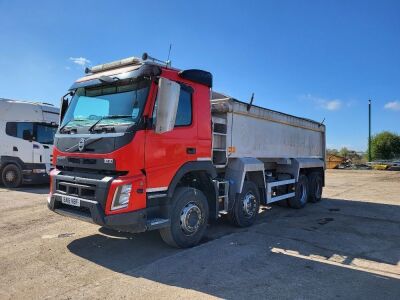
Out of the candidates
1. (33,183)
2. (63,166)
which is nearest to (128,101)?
(63,166)

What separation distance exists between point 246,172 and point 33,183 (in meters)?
9.27

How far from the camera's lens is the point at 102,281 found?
4.58 metres

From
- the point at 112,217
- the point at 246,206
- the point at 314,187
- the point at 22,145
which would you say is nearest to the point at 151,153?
the point at 112,217

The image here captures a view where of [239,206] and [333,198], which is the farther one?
[333,198]

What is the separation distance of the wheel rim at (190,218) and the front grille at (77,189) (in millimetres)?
1474

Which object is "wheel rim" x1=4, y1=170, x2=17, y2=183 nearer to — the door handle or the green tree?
the door handle

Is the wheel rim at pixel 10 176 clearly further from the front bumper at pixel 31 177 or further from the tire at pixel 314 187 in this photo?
the tire at pixel 314 187

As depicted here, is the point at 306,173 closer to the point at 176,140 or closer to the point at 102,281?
the point at 176,140

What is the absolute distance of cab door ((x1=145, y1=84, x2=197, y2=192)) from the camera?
533 cm

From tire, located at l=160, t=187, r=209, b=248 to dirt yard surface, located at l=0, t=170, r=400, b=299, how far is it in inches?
7.1

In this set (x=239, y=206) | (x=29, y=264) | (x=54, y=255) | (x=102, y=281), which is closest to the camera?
(x=102, y=281)

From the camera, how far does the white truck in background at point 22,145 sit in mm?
13562

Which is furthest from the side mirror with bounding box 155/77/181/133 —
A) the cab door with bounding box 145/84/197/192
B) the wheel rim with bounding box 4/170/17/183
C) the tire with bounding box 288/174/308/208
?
the wheel rim with bounding box 4/170/17/183

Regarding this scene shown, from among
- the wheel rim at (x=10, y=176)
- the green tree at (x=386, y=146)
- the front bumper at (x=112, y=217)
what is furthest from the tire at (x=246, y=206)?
the green tree at (x=386, y=146)
